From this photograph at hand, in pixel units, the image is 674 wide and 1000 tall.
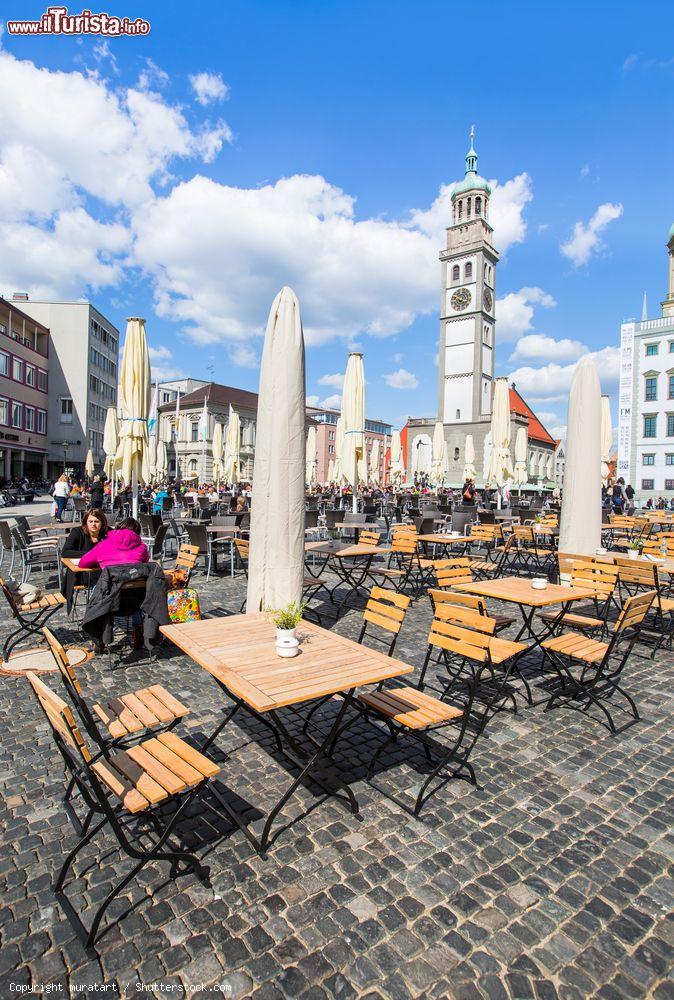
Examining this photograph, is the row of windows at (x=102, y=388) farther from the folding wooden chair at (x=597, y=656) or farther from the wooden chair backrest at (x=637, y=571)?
the folding wooden chair at (x=597, y=656)

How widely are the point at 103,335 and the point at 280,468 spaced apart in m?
59.6

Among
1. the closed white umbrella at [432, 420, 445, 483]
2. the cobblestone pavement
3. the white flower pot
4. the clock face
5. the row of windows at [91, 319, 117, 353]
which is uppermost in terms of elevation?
the clock face

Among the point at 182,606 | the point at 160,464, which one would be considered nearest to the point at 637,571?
the point at 182,606

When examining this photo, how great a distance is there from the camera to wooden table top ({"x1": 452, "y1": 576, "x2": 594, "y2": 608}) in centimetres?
484

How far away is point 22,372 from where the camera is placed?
42875mm

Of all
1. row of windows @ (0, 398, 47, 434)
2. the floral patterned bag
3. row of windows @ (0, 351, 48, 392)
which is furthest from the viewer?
row of windows @ (0, 351, 48, 392)

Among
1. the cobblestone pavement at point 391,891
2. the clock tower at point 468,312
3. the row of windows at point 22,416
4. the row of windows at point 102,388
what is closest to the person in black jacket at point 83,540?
the cobblestone pavement at point 391,891

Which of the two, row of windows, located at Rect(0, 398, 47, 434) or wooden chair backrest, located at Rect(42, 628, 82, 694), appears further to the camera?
row of windows, located at Rect(0, 398, 47, 434)

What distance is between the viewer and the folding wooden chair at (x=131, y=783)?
2184 millimetres

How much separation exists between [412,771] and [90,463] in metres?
29.3

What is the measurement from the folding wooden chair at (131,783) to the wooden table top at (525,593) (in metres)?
3.27

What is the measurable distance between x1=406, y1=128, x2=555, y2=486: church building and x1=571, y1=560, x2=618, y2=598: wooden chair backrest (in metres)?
→ 45.5

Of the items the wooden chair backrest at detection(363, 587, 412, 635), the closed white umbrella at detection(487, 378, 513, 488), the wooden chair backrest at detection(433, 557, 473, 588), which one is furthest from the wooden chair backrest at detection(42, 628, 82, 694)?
the closed white umbrella at detection(487, 378, 513, 488)

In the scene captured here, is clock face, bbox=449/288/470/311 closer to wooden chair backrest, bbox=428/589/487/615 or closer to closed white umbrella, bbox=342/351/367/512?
closed white umbrella, bbox=342/351/367/512
